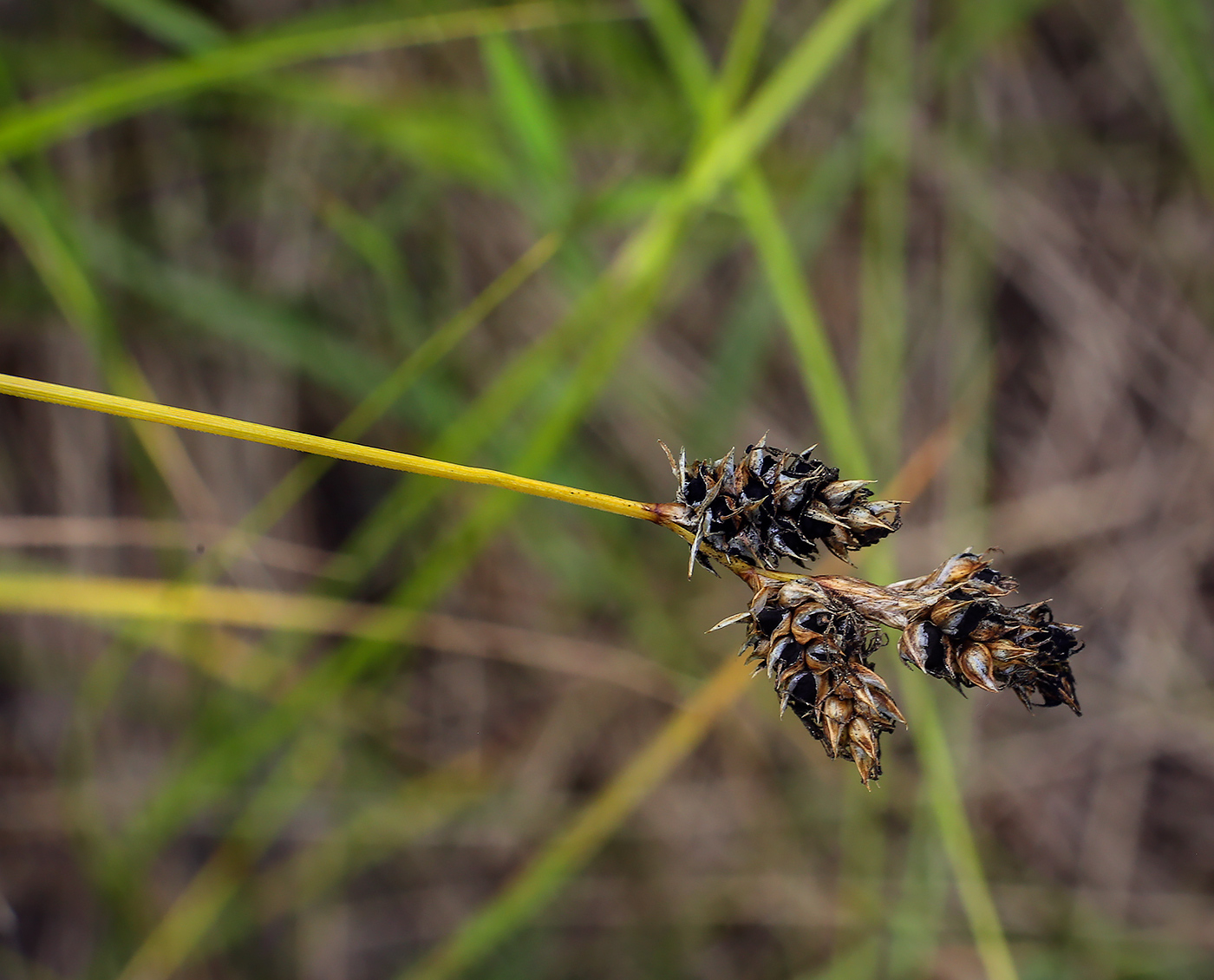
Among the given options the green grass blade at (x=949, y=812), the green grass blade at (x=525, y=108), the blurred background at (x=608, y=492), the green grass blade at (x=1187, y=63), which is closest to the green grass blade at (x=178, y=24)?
the blurred background at (x=608, y=492)

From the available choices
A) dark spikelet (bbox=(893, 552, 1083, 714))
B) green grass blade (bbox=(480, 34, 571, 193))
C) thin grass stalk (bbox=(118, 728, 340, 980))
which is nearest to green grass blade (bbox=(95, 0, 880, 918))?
green grass blade (bbox=(480, 34, 571, 193))

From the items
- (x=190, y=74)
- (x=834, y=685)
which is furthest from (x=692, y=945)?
(x=190, y=74)

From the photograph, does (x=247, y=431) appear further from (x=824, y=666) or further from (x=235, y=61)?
(x=235, y=61)

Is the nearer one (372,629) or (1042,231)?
(372,629)

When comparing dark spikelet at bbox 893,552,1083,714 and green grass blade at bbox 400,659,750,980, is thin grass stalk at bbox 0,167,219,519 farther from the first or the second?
dark spikelet at bbox 893,552,1083,714

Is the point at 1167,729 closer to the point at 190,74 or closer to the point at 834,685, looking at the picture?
the point at 834,685

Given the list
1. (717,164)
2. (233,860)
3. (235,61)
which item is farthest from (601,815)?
(235,61)
